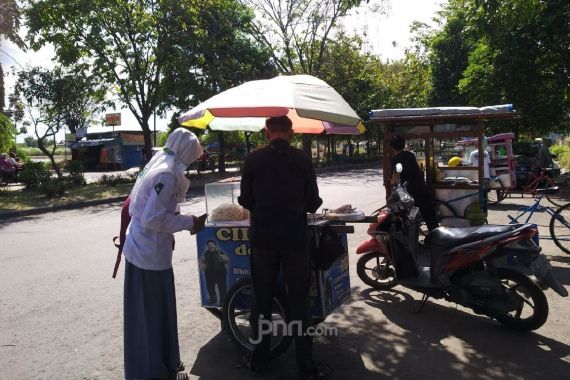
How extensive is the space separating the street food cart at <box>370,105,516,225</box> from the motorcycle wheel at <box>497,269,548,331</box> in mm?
3390

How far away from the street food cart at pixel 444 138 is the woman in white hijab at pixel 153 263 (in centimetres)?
475

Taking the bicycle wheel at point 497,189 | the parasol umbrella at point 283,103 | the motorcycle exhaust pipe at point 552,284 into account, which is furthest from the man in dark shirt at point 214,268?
the bicycle wheel at point 497,189

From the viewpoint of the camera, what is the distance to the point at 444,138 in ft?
26.3

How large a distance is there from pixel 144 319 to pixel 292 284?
998mm

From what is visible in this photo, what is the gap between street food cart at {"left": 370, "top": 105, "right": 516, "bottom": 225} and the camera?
735 cm

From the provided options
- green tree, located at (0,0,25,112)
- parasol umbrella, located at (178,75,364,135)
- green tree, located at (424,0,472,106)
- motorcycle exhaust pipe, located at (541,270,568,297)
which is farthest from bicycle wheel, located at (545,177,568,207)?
green tree, located at (0,0,25,112)

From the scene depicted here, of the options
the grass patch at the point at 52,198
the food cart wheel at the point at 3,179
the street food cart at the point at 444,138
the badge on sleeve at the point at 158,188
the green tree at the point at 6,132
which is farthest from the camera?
the food cart wheel at the point at 3,179

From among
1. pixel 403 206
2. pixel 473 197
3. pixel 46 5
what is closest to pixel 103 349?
pixel 403 206

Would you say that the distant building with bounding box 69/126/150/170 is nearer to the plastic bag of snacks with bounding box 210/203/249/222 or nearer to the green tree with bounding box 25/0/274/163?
the green tree with bounding box 25/0/274/163

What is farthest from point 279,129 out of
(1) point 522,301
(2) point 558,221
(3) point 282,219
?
(2) point 558,221

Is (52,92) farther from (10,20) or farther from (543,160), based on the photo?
(543,160)

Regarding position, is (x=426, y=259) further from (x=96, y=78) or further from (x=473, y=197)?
(x=96, y=78)

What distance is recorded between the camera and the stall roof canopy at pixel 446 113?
276 inches

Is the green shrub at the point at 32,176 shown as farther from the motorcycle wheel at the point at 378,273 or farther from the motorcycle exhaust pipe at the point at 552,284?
the motorcycle exhaust pipe at the point at 552,284
